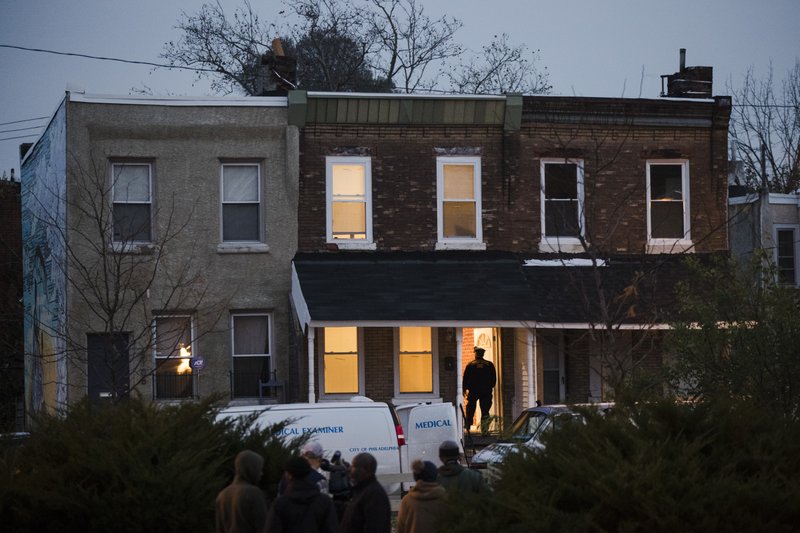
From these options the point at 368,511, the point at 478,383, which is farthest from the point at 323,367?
the point at 368,511

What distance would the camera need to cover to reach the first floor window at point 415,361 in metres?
25.7

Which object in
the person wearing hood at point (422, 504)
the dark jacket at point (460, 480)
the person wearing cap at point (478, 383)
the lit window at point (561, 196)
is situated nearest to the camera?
the dark jacket at point (460, 480)

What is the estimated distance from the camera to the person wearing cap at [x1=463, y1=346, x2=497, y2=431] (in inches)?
957

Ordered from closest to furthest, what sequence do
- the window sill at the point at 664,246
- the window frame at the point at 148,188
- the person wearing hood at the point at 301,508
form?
the person wearing hood at the point at 301,508, the window frame at the point at 148,188, the window sill at the point at 664,246

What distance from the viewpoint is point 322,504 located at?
10227mm

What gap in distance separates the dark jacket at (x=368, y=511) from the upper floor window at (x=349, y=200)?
14837mm

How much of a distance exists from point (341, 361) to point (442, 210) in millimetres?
3687

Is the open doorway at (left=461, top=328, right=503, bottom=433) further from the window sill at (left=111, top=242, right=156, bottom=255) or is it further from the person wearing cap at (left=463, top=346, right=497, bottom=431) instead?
the window sill at (left=111, top=242, right=156, bottom=255)

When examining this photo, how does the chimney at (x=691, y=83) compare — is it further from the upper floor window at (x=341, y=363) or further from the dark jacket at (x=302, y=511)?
the dark jacket at (x=302, y=511)

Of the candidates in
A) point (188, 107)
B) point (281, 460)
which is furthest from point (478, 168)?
point (281, 460)

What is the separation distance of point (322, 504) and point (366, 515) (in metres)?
0.67

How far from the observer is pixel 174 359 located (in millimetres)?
25266

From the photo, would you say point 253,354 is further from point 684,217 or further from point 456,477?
point 456,477

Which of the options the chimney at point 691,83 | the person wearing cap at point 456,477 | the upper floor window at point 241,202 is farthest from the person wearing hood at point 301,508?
the chimney at point 691,83
